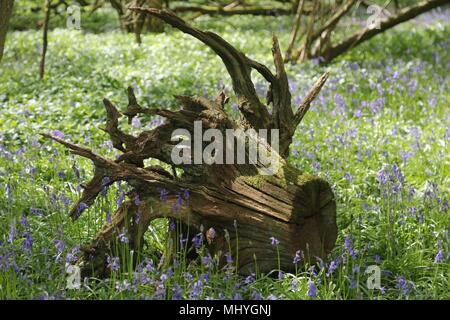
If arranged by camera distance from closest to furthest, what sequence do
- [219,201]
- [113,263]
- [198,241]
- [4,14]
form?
1. [113,263]
2. [198,241]
3. [219,201]
4. [4,14]

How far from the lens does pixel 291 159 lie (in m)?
6.76

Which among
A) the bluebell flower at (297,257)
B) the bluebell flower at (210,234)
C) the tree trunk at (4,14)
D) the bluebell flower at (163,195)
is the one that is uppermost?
the tree trunk at (4,14)

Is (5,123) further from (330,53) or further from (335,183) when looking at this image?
(330,53)

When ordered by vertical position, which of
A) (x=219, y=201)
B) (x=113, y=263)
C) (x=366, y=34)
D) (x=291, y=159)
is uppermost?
(x=366, y=34)

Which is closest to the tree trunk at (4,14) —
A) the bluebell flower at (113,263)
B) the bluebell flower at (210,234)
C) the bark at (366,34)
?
the bluebell flower at (113,263)

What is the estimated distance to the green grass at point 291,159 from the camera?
4.20 m

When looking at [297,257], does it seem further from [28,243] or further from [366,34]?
[366,34]

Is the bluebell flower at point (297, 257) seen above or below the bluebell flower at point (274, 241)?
below

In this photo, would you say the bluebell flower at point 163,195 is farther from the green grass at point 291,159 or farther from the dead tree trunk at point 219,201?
the green grass at point 291,159

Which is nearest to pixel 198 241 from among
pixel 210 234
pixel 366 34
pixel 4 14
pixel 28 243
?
pixel 210 234

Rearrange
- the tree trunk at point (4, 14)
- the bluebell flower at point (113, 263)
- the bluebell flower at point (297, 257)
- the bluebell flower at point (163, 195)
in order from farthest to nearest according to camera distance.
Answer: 1. the tree trunk at point (4, 14)
2. the bluebell flower at point (163, 195)
3. the bluebell flower at point (297, 257)
4. the bluebell flower at point (113, 263)

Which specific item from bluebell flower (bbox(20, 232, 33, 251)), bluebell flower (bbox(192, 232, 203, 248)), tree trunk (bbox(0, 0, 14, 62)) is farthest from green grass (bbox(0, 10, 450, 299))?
tree trunk (bbox(0, 0, 14, 62))

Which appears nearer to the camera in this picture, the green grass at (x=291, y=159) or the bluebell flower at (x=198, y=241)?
the bluebell flower at (x=198, y=241)

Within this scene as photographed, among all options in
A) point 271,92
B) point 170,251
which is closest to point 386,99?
point 271,92
